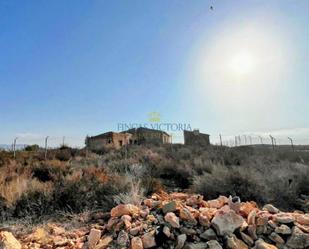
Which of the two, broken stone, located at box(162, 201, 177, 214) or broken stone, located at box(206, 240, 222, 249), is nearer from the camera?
broken stone, located at box(206, 240, 222, 249)

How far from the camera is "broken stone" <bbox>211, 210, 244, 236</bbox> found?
184 inches

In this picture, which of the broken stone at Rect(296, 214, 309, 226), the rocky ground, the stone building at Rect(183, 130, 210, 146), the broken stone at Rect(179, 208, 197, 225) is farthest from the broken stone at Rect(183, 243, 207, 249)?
the stone building at Rect(183, 130, 210, 146)

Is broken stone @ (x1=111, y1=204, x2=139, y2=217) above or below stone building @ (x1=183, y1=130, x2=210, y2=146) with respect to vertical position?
below

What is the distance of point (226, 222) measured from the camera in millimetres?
4730

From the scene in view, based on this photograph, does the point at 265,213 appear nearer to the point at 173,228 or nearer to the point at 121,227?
the point at 173,228

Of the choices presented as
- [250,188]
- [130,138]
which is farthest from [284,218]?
[130,138]

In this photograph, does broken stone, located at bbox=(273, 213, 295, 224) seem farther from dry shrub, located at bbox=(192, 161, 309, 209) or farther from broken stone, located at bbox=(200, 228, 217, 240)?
dry shrub, located at bbox=(192, 161, 309, 209)

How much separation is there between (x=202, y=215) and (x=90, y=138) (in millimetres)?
35980

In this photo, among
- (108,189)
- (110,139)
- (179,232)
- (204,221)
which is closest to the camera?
(179,232)

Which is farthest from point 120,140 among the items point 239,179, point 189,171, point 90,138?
point 239,179

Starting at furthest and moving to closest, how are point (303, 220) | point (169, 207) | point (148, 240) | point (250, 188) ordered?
point (250, 188) < point (169, 207) < point (303, 220) < point (148, 240)

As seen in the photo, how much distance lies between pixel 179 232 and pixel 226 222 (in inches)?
29.7

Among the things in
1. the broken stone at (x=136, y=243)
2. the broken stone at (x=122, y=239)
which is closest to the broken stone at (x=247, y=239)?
the broken stone at (x=136, y=243)

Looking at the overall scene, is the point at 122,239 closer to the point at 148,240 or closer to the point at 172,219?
the point at 148,240
